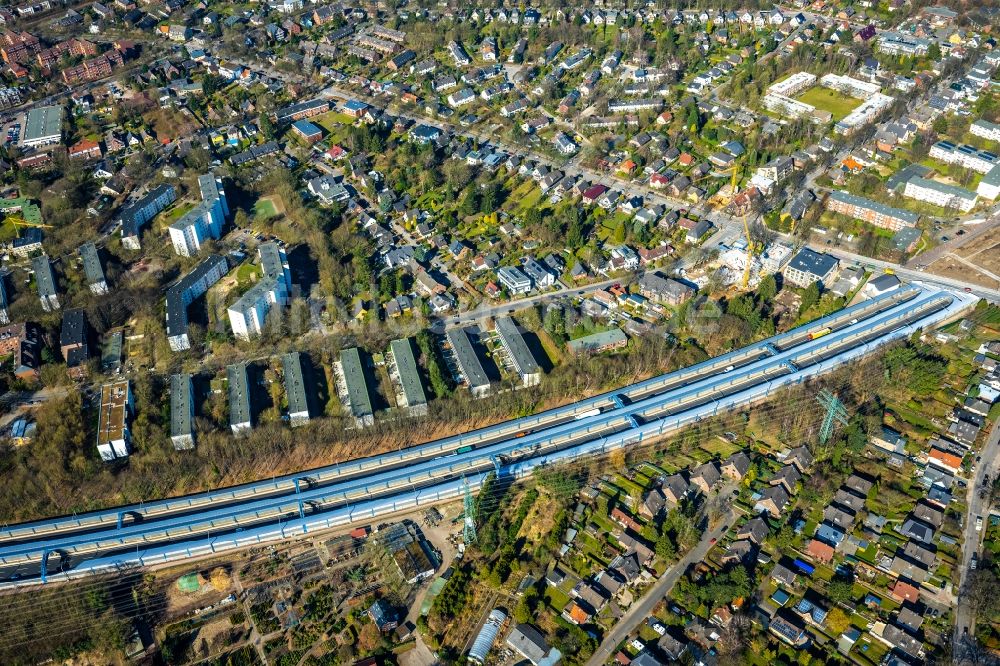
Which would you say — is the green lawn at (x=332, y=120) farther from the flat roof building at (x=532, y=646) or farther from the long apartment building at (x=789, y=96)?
the flat roof building at (x=532, y=646)

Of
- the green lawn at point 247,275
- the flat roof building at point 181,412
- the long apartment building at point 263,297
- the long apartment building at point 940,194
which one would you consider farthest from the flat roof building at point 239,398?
the long apartment building at point 940,194

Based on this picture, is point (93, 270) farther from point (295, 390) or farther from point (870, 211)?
point (870, 211)

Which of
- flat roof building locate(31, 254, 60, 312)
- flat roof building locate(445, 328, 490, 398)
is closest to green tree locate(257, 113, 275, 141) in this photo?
flat roof building locate(31, 254, 60, 312)

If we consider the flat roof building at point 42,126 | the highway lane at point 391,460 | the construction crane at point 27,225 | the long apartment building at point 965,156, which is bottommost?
the highway lane at point 391,460

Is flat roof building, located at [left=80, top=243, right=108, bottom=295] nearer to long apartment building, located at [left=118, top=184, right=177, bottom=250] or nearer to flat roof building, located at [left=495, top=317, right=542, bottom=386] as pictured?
long apartment building, located at [left=118, top=184, right=177, bottom=250]

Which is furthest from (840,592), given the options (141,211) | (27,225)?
(27,225)

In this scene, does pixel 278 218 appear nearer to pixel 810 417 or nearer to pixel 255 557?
pixel 255 557

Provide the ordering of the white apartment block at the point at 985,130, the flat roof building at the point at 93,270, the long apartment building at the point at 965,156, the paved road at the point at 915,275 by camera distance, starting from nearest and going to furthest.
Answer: the paved road at the point at 915,275, the flat roof building at the point at 93,270, the long apartment building at the point at 965,156, the white apartment block at the point at 985,130
